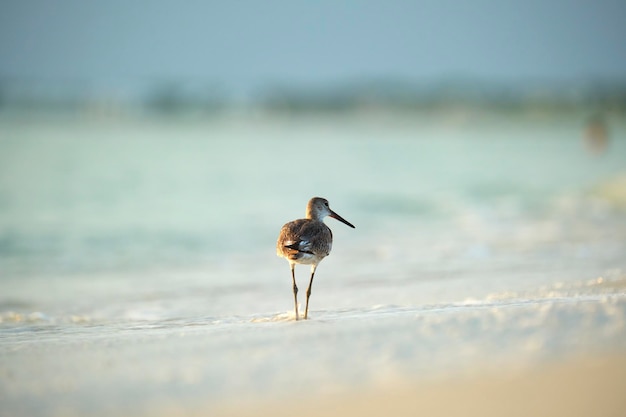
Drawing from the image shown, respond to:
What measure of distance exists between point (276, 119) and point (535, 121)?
31.4 metres

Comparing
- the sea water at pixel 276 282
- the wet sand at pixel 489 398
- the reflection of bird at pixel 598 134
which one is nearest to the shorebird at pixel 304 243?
the sea water at pixel 276 282

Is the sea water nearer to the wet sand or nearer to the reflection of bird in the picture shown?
the wet sand

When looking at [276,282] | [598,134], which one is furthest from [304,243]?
[598,134]

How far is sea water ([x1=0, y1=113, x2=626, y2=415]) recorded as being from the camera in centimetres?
452

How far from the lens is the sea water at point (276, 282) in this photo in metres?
4.52

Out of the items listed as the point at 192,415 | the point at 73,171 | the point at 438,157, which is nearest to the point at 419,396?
the point at 192,415

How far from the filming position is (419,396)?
4008 mm

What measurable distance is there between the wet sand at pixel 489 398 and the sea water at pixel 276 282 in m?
0.17

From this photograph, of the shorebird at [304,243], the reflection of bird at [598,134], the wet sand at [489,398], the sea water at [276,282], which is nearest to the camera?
the wet sand at [489,398]

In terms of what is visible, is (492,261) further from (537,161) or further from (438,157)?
(438,157)

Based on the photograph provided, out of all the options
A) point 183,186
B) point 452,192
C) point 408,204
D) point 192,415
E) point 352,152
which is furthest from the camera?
point 352,152

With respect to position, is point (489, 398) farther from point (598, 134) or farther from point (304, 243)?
point (598, 134)

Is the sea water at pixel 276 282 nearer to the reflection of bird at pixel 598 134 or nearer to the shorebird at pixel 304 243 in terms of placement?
the shorebird at pixel 304 243

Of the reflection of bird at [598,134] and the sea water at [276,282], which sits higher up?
the reflection of bird at [598,134]
